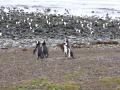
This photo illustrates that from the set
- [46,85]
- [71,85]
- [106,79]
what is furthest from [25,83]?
[106,79]

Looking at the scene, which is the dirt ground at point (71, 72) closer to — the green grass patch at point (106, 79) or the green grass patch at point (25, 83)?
the green grass patch at point (106, 79)

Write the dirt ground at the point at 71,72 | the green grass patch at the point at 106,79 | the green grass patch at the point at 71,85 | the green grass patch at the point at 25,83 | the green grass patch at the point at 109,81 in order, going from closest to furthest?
the green grass patch at the point at 71,85 < the green grass patch at the point at 25,83 < the green grass patch at the point at 109,81 < the dirt ground at the point at 71,72 < the green grass patch at the point at 106,79

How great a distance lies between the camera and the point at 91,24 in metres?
47.4

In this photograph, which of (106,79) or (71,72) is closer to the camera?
(106,79)

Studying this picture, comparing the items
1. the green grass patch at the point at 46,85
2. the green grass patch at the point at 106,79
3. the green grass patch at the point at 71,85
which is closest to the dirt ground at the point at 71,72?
the green grass patch at the point at 106,79

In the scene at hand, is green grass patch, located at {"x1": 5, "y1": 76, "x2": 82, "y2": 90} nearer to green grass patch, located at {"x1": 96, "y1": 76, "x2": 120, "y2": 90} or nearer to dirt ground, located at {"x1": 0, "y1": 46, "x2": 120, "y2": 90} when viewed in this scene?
dirt ground, located at {"x1": 0, "y1": 46, "x2": 120, "y2": 90}

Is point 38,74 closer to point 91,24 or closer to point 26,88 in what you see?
point 26,88

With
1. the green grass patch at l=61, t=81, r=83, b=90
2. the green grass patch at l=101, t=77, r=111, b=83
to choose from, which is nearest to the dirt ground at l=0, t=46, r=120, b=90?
the green grass patch at l=101, t=77, r=111, b=83

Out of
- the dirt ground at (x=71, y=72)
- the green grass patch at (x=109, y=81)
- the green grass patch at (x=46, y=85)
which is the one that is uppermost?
the green grass patch at (x=46, y=85)

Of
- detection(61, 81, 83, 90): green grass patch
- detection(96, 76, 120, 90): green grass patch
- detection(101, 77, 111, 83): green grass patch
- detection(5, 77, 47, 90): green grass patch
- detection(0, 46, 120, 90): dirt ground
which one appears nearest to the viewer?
detection(61, 81, 83, 90): green grass patch

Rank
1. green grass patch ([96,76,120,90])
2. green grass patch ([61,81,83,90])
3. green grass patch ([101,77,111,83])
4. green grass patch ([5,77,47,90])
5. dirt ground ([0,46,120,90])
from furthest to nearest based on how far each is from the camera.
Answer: green grass patch ([101,77,111,83]) → dirt ground ([0,46,120,90]) → green grass patch ([96,76,120,90]) → green grass patch ([5,77,47,90]) → green grass patch ([61,81,83,90])

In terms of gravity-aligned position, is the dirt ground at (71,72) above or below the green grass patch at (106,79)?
below

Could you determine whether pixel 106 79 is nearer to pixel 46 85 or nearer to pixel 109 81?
pixel 109 81

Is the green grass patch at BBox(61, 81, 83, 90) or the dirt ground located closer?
the green grass patch at BBox(61, 81, 83, 90)
